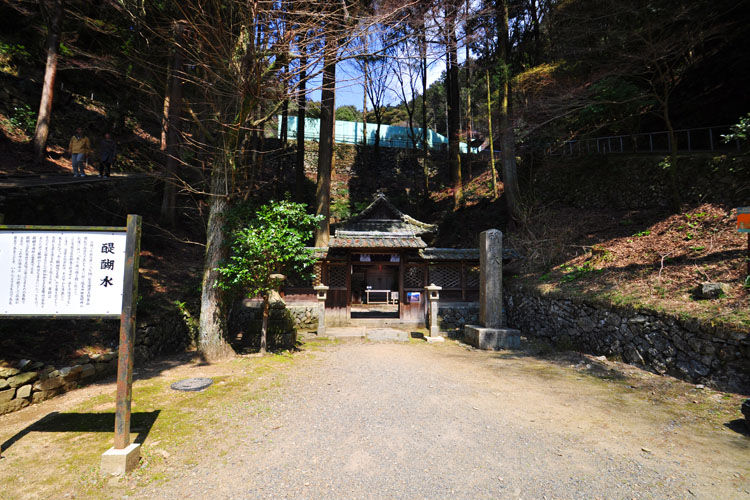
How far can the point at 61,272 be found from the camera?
3311mm

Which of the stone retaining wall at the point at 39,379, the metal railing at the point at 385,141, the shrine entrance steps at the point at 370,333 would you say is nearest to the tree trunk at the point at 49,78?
the stone retaining wall at the point at 39,379

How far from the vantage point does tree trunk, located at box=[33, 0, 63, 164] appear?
36.8ft

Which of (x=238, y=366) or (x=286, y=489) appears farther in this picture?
(x=238, y=366)

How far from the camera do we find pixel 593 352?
25.5ft

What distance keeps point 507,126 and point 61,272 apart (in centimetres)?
1478

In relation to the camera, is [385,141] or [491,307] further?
[385,141]

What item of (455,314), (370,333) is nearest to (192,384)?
(370,333)

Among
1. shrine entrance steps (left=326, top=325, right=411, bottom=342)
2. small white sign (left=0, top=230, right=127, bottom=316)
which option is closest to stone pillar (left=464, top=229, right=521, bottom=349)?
shrine entrance steps (left=326, top=325, right=411, bottom=342)

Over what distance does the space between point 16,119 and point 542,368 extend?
1980cm

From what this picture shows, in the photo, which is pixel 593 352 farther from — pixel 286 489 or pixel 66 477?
pixel 66 477

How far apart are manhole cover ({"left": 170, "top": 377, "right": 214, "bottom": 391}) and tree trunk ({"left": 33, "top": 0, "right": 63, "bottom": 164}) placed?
1187 cm

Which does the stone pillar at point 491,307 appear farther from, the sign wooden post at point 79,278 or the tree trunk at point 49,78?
the tree trunk at point 49,78

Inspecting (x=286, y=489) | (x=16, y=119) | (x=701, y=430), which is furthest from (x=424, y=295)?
(x=16, y=119)

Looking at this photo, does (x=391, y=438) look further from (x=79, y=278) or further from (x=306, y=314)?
(x=306, y=314)
